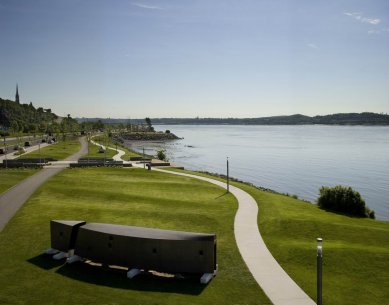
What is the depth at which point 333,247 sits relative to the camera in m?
22.3

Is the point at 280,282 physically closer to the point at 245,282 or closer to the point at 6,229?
the point at 245,282

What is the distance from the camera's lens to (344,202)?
112 ft

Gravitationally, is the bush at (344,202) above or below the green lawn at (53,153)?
below

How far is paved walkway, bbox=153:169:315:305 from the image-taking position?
1650 centimetres

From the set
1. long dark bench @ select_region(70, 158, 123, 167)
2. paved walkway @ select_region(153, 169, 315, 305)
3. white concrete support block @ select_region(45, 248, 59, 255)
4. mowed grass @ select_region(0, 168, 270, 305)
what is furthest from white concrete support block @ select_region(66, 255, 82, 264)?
long dark bench @ select_region(70, 158, 123, 167)

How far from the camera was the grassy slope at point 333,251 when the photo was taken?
17.5 m

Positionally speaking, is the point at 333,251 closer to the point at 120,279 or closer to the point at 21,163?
the point at 120,279

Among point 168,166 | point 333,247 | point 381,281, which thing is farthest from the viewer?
point 168,166

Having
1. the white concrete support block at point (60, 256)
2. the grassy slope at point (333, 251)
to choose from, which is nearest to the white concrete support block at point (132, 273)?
the white concrete support block at point (60, 256)

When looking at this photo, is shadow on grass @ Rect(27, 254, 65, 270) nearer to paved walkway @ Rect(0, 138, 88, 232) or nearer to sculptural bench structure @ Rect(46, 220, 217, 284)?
sculptural bench structure @ Rect(46, 220, 217, 284)

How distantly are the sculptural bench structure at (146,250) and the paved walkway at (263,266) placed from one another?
2.64 meters

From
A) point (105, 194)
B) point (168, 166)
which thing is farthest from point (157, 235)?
point (168, 166)

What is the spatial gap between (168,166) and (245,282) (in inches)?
1857

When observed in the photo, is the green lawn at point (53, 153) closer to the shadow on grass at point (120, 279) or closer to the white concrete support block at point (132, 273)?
the shadow on grass at point (120, 279)
